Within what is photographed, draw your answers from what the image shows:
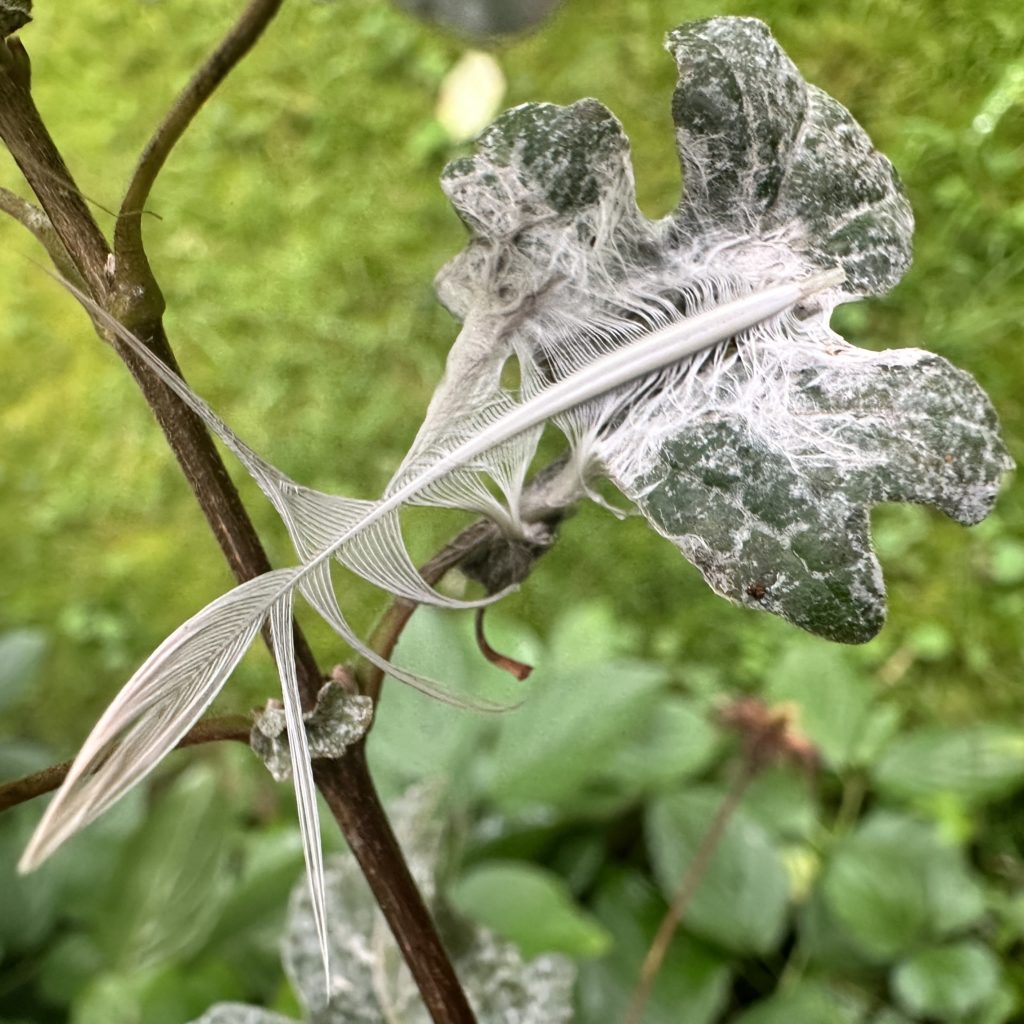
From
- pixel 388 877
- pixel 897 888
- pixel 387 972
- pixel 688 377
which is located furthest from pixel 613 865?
pixel 688 377

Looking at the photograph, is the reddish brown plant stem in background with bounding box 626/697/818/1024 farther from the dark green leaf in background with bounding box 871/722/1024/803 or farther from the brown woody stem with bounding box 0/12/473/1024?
the brown woody stem with bounding box 0/12/473/1024

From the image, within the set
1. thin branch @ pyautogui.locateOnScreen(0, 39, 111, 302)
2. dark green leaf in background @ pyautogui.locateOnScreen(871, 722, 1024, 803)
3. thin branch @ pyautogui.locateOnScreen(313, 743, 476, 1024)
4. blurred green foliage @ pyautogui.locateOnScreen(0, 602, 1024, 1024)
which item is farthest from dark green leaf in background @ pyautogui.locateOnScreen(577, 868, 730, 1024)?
thin branch @ pyautogui.locateOnScreen(0, 39, 111, 302)

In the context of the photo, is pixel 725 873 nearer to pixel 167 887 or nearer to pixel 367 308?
pixel 167 887

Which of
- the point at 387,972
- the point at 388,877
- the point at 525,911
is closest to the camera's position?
the point at 388,877

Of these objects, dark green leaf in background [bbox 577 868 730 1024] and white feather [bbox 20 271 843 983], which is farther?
dark green leaf in background [bbox 577 868 730 1024]

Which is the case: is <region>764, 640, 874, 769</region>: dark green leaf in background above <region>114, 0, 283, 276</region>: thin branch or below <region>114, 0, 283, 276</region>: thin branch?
below

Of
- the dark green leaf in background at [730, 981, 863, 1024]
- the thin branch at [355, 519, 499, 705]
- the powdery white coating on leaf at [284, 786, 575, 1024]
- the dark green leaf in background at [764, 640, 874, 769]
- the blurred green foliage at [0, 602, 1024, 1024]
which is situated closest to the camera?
the thin branch at [355, 519, 499, 705]

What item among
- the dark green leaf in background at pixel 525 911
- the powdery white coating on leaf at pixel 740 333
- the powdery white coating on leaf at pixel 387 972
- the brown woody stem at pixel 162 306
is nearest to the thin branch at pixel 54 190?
the brown woody stem at pixel 162 306

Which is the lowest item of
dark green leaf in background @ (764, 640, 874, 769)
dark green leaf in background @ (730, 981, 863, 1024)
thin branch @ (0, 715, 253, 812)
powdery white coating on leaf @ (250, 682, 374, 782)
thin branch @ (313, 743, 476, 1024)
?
dark green leaf in background @ (730, 981, 863, 1024)
